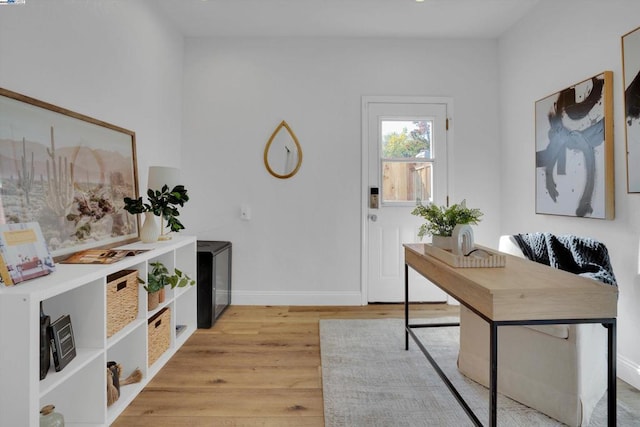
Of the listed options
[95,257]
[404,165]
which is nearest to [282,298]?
[404,165]

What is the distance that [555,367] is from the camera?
1.59 meters

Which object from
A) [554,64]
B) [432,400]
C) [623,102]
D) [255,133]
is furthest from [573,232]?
[255,133]

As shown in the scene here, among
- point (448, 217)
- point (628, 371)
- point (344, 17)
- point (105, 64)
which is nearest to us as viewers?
point (448, 217)

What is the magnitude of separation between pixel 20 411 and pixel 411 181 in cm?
311

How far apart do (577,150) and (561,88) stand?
55 centimetres

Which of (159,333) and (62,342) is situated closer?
(62,342)

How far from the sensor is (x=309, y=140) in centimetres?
332

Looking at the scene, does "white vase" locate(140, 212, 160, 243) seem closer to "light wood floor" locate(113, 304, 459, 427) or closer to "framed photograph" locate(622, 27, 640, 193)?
"light wood floor" locate(113, 304, 459, 427)

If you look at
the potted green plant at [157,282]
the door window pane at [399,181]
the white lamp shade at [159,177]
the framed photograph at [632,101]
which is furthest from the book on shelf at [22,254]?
the framed photograph at [632,101]

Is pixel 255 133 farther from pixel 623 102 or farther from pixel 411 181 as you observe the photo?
pixel 623 102

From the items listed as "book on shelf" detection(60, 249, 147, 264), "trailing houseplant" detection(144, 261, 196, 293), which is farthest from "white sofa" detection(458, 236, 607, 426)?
"book on shelf" detection(60, 249, 147, 264)

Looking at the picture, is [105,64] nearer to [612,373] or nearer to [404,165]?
[404,165]

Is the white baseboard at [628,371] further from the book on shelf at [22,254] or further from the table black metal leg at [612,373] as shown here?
the book on shelf at [22,254]

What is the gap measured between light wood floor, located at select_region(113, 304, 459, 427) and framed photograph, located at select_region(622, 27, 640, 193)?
2.05 metres
